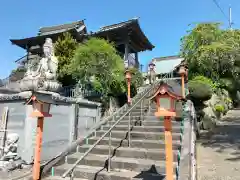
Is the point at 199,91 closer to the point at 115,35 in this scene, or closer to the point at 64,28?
the point at 115,35

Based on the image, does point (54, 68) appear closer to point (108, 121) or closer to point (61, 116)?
point (61, 116)

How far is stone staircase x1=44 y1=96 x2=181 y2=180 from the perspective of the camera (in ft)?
18.1

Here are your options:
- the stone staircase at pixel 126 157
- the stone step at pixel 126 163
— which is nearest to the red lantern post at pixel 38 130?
the stone staircase at pixel 126 157

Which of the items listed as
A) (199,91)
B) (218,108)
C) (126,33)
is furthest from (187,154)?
(126,33)

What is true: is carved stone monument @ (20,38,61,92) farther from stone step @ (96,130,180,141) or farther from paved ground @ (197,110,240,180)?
paved ground @ (197,110,240,180)

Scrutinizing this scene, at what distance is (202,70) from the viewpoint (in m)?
16.2

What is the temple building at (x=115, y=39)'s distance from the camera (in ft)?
69.3

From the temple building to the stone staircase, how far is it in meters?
13.4

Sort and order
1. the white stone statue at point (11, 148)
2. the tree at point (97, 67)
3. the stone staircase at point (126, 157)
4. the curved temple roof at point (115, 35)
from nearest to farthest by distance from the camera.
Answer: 1. the stone staircase at point (126, 157)
2. the white stone statue at point (11, 148)
3. the tree at point (97, 67)
4. the curved temple roof at point (115, 35)

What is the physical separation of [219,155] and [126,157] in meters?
3.06

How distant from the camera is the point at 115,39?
2231 cm

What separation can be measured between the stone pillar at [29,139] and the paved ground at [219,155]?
194 inches

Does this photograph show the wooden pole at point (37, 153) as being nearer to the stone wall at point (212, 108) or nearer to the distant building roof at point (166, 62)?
the stone wall at point (212, 108)

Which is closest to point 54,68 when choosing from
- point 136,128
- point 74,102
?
point 74,102
